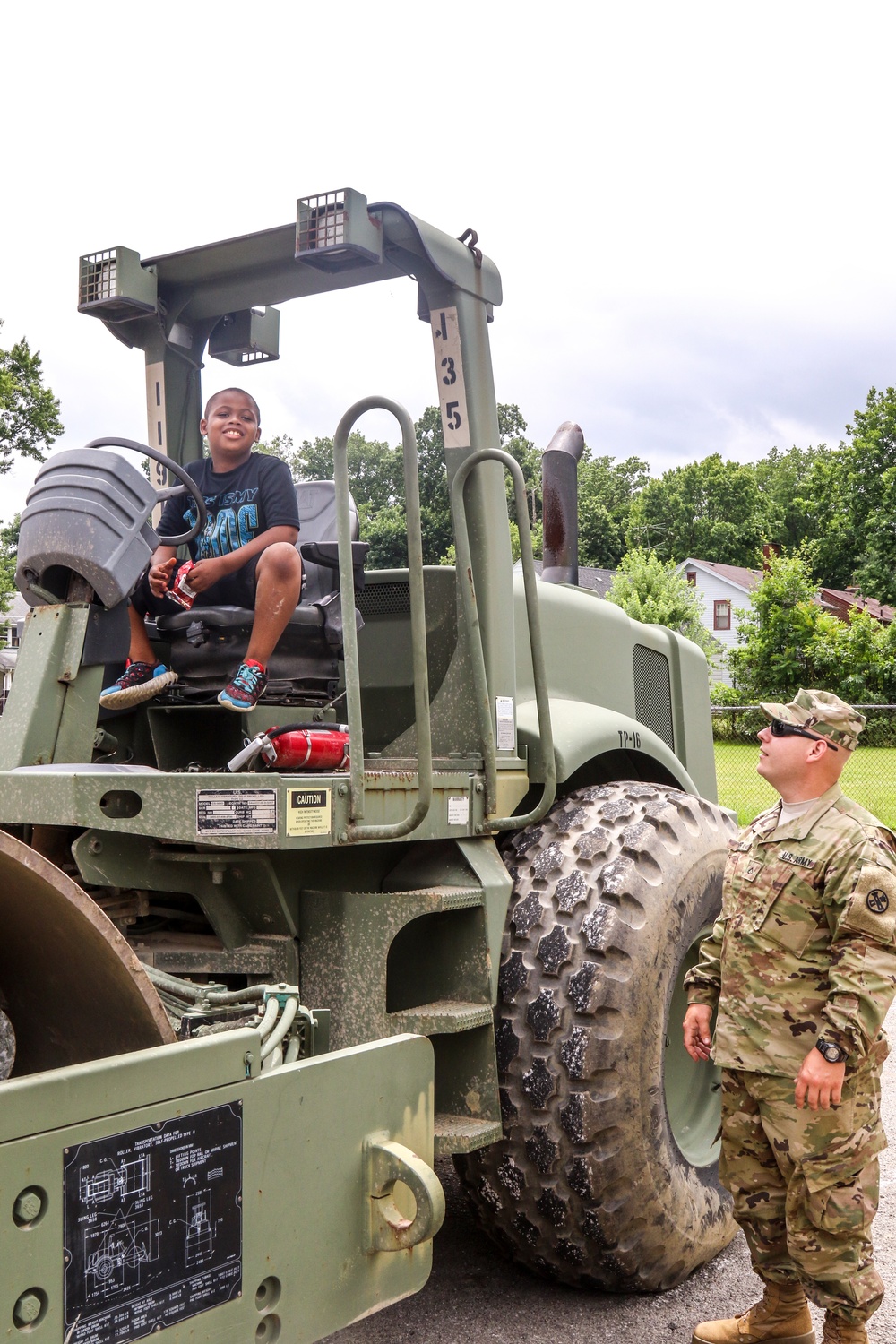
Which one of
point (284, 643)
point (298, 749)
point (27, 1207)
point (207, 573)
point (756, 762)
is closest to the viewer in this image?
point (27, 1207)

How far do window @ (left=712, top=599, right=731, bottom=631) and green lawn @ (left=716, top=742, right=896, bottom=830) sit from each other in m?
37.7

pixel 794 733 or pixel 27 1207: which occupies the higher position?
pixel 794 733

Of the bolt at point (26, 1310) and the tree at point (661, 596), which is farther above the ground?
the tree at point (661, 596)

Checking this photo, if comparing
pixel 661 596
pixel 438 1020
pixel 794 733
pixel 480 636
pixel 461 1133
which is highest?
pixel 661 596

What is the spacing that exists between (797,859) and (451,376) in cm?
166

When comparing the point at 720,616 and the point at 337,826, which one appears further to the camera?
the point at 720,616

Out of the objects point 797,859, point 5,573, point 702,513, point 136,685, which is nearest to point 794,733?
point 797,859

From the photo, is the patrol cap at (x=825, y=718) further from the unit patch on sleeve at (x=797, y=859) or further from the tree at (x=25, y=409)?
the tree at (x=25, y=409)

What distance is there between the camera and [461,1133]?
3336 mm

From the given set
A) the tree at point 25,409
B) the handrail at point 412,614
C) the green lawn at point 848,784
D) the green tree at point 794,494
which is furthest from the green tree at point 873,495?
the handrail at point 412,614

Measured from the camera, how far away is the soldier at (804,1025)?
3326 millimetres

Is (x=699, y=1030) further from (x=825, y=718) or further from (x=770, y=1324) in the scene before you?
(x=825, y=718)

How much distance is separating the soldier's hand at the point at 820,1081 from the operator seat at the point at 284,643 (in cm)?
167

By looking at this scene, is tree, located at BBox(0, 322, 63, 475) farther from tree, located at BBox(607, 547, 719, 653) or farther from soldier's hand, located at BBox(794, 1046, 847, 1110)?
soldier's hand, located at BBox(794, 1046, 847, 1110)
